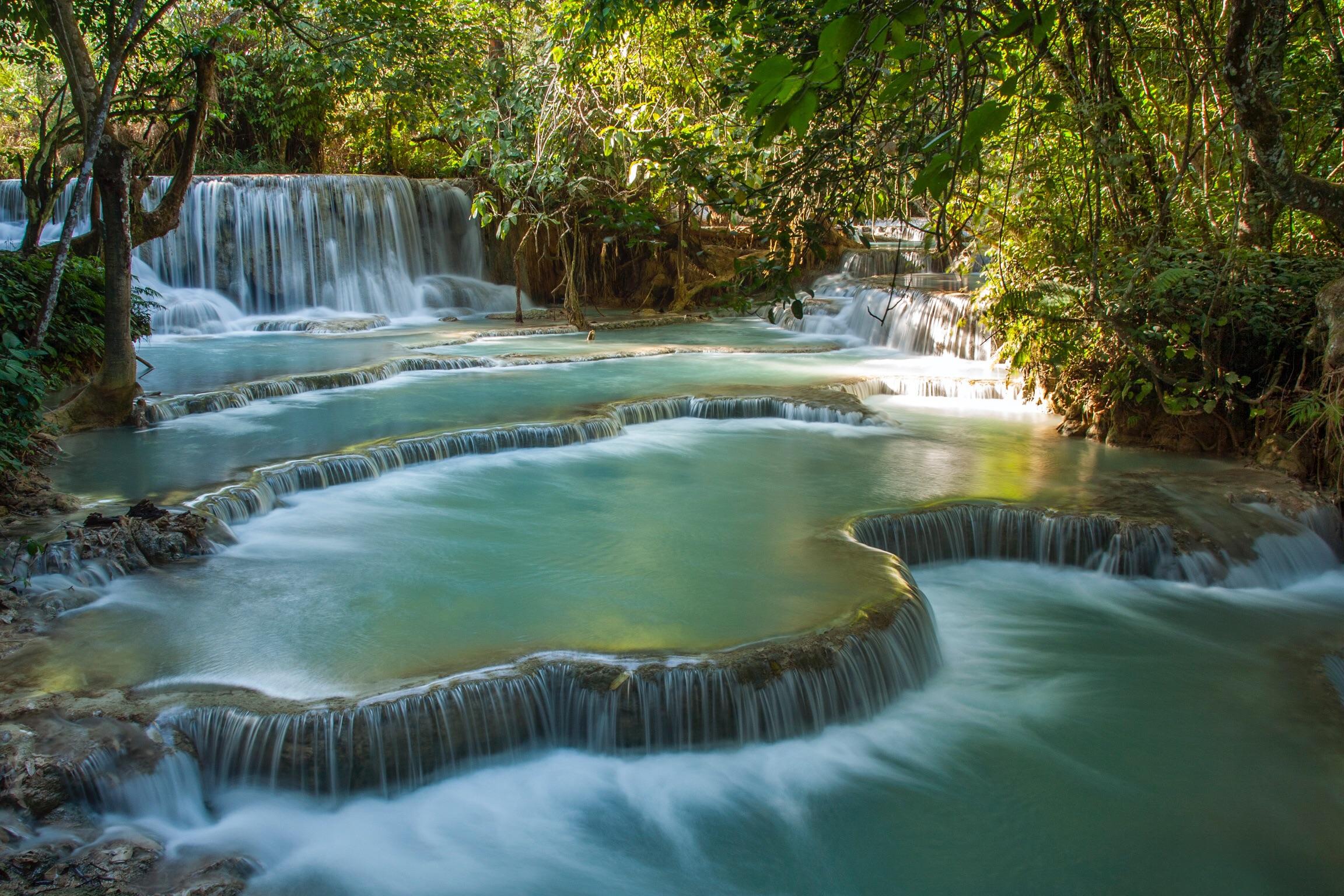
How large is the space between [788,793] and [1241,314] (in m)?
5.93

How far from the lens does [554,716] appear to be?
4621 mm

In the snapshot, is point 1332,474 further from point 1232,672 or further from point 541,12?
point 541,12

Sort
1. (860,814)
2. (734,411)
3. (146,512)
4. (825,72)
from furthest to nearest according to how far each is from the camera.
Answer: (734,411) < (146,512) < (860,814) < (825,72)

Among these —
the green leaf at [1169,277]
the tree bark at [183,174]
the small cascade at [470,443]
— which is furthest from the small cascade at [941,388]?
the tree bark at [183,174]

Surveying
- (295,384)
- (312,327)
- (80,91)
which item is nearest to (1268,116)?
(80,91)

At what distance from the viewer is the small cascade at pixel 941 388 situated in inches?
445

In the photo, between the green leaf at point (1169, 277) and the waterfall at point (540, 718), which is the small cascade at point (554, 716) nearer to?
the waterfall at point (540, 718)

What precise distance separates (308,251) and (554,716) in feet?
52.7

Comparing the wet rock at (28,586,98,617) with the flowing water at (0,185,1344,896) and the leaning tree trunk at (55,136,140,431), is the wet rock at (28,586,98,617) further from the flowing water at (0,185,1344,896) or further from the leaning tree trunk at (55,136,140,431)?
the leaning tree trunk at (55,136,140,431)

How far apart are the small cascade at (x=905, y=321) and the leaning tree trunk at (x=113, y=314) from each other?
793 cm

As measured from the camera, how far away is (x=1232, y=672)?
561cm

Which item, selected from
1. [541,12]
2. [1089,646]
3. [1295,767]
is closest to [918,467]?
[1089,646]

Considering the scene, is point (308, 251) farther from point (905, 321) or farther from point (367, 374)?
point (905, 321)

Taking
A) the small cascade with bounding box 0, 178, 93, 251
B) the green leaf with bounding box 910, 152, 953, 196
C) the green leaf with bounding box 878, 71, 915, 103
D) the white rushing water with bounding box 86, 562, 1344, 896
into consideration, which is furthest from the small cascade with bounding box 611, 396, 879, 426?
the small cascade with bounding box 0, 178, 93, 251
